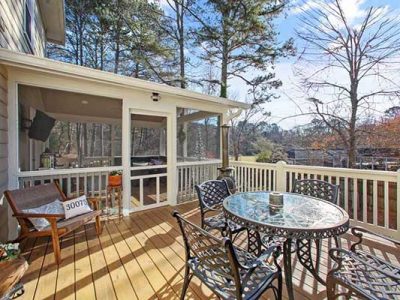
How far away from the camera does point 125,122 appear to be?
14.7ft

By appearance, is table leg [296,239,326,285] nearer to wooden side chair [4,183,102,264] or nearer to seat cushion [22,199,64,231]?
wooden side chair [4,183,102,264]

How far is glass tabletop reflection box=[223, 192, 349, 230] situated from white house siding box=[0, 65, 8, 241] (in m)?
2.99

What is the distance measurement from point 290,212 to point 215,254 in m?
0.98

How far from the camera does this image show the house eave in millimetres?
6289

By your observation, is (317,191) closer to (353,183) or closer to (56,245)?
(353,183)

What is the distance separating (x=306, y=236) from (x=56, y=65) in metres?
3.73

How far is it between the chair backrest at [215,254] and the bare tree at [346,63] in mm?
7086

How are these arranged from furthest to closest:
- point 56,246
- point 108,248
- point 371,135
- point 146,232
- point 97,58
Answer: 1. point 97,58
2. point 371,135
3. point 146,232
4. point 108,248
5. point 56,246

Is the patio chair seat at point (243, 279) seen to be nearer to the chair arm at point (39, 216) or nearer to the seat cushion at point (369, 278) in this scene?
the seat cushion at point (369, 278)

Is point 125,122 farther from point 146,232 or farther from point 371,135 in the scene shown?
point 371,135

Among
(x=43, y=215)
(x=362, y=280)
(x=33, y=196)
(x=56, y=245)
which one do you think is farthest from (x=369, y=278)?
(x=33, y=196)

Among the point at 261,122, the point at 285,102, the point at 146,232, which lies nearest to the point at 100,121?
the point at 146,232

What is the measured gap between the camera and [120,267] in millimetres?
2646

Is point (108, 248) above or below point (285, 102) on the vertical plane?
below
